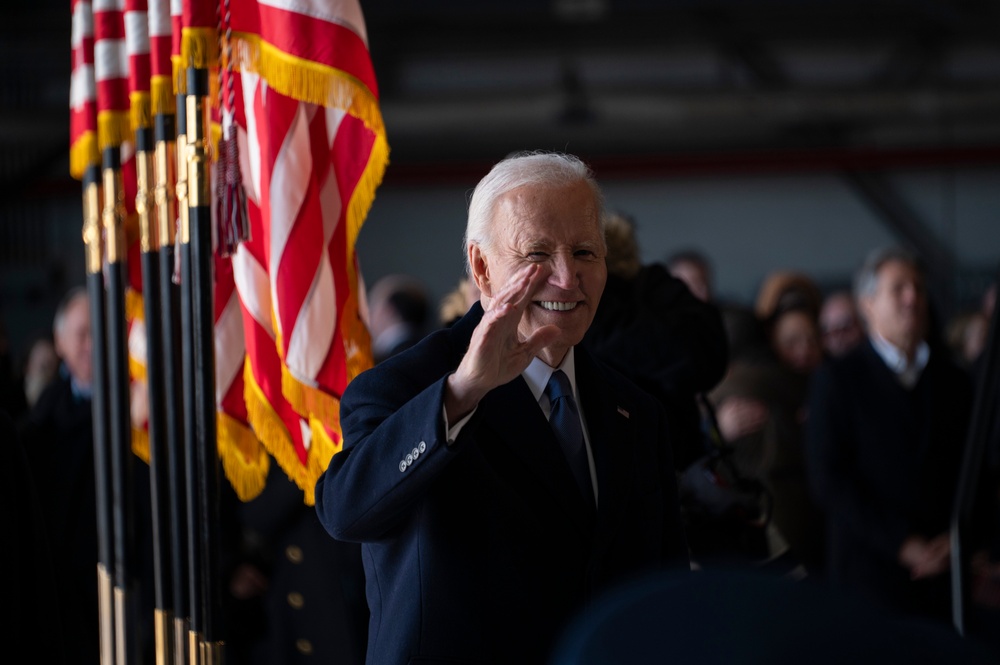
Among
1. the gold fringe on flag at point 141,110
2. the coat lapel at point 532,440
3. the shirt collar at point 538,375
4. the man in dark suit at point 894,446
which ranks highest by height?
the gold fringe on flag at point 141,110

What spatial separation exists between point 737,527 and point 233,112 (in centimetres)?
132

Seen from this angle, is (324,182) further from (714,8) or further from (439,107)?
(714,8)

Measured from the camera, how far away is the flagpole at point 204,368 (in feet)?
7.47

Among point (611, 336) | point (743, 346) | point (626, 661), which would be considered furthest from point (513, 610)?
point (743, 346)

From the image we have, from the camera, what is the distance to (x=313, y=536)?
144 inches

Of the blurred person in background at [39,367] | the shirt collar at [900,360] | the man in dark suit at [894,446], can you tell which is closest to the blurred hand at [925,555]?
the man in dark suit at [894,446]

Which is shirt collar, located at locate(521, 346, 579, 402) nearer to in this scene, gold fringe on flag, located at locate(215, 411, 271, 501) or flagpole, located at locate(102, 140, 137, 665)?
gold fringe on flag, located at locate(215, 411, 271, 501)

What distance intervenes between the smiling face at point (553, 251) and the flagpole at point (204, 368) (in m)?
0.74

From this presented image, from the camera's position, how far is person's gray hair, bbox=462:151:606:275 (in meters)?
1.73

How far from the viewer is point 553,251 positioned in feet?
5.60

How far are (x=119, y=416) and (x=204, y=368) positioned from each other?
0.56 meters

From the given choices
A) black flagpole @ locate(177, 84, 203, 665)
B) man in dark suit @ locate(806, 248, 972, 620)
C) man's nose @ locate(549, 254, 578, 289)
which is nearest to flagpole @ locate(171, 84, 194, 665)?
black flagpole @ locate(177, 84, 203, 665)

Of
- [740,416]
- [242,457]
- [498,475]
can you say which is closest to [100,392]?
[242,457]

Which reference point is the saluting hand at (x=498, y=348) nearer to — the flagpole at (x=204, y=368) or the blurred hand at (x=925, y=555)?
the flagpole at (x=204, y=368)
